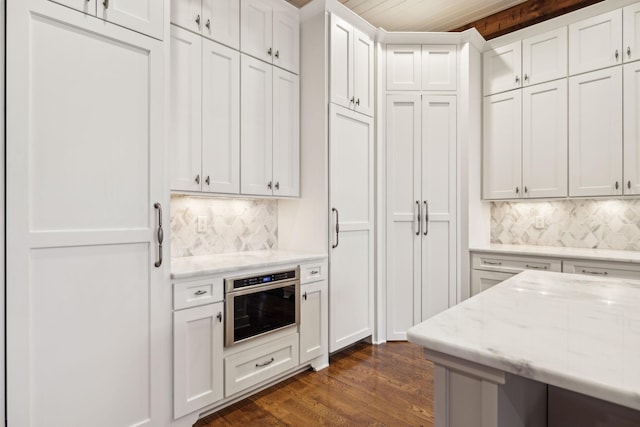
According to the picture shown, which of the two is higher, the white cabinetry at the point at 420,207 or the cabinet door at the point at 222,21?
the cabinet door at the point at 222,21

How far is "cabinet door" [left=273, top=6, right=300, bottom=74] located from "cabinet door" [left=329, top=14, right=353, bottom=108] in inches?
11.5

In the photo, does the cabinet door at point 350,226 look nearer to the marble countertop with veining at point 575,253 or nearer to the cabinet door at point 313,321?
the cabinet door at point 313,321

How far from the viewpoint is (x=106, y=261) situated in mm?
1752

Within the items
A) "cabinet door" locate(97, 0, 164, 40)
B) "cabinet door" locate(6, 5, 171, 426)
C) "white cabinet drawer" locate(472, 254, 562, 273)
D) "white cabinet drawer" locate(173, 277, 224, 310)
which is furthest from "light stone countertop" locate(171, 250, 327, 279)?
"white cabinet drawer" locate(472, 254, 562, 273)

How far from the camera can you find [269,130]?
278 centimetres

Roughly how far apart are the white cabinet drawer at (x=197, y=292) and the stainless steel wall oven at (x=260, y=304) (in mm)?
55

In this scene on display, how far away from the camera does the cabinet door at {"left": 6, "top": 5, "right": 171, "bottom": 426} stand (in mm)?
1521

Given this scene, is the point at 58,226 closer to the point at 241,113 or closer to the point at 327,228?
the point at 241,113

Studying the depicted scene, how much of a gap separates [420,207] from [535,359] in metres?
2.71

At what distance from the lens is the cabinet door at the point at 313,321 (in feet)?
8.84

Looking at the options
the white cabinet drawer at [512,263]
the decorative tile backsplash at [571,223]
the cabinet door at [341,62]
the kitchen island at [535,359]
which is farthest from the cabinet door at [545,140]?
the kitchen island at [535,359]

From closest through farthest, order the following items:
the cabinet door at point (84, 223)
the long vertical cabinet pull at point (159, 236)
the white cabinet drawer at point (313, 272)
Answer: the cabinet door at point (84, 223) < the long vertical cabinet pull at point (159, 236) < the white cabinet drawer at point (313, 272)

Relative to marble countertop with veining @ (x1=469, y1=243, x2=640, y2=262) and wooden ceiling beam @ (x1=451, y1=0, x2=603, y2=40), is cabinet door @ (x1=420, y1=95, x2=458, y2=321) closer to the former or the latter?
marble countertop with veining @ (x1=469, y1=243, x2=640, y2=262)

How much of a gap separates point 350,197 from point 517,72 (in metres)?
2.00
